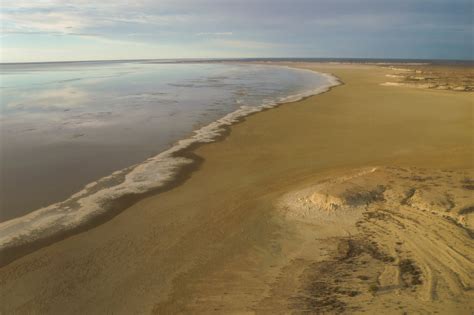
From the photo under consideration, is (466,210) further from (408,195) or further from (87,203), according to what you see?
(87,203)

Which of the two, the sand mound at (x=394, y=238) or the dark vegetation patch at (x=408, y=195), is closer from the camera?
the sand mound at (x=394, y=238)

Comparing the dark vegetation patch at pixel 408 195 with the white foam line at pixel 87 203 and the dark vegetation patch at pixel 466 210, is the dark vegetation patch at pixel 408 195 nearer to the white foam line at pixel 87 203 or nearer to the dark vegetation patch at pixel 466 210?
the dark vegetation patch at pixel 466 210

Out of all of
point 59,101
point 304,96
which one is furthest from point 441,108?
point 59,101

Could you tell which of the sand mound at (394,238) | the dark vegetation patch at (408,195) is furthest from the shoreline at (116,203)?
the dark vegetation patch at (408,195)

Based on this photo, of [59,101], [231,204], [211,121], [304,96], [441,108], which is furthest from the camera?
[304,96]

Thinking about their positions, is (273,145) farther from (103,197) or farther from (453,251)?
(453,251)

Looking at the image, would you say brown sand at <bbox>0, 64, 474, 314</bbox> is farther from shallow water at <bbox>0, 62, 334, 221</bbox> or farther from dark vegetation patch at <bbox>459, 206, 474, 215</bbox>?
shallow water at <bbox>0, 62, 334, 221</bbox>

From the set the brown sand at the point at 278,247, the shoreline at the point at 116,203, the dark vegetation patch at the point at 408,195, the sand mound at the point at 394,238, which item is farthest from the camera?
the dark vegetation patch at the point at 408,195

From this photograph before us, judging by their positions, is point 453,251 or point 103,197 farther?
point 103,197
